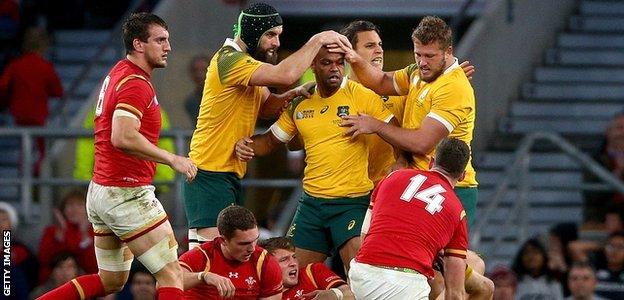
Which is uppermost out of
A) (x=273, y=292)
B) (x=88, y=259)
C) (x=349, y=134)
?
(x=349, y=134)

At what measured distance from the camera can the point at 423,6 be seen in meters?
21.1

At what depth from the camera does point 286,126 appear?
12758 mm

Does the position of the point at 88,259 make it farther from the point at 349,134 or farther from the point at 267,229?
the point at 349,134

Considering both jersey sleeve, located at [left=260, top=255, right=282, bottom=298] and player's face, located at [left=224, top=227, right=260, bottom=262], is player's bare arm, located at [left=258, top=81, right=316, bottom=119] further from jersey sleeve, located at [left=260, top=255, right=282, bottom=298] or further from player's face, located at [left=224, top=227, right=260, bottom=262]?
jersey sleeve, located at [left=260, top=255, right=282, bottom=298]

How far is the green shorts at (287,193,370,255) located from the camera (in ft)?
41.0

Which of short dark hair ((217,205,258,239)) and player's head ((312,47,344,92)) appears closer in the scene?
short dark hair ((217,205,258,239))

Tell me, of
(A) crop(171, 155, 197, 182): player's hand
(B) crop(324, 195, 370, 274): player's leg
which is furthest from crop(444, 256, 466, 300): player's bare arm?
(A) crop(171, 155, 197, 182): player's hand

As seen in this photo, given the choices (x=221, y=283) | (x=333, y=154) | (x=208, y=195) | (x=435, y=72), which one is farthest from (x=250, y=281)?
(x=435, y=72)

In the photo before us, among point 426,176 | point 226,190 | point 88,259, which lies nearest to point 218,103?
point 226,190

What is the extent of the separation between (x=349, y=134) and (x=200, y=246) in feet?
4.27

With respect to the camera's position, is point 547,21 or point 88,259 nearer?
point 88,259

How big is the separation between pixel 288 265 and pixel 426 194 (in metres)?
1.76

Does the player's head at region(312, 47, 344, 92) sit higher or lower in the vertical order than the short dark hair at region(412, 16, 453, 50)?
lower

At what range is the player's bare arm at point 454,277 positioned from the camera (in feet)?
37.2
